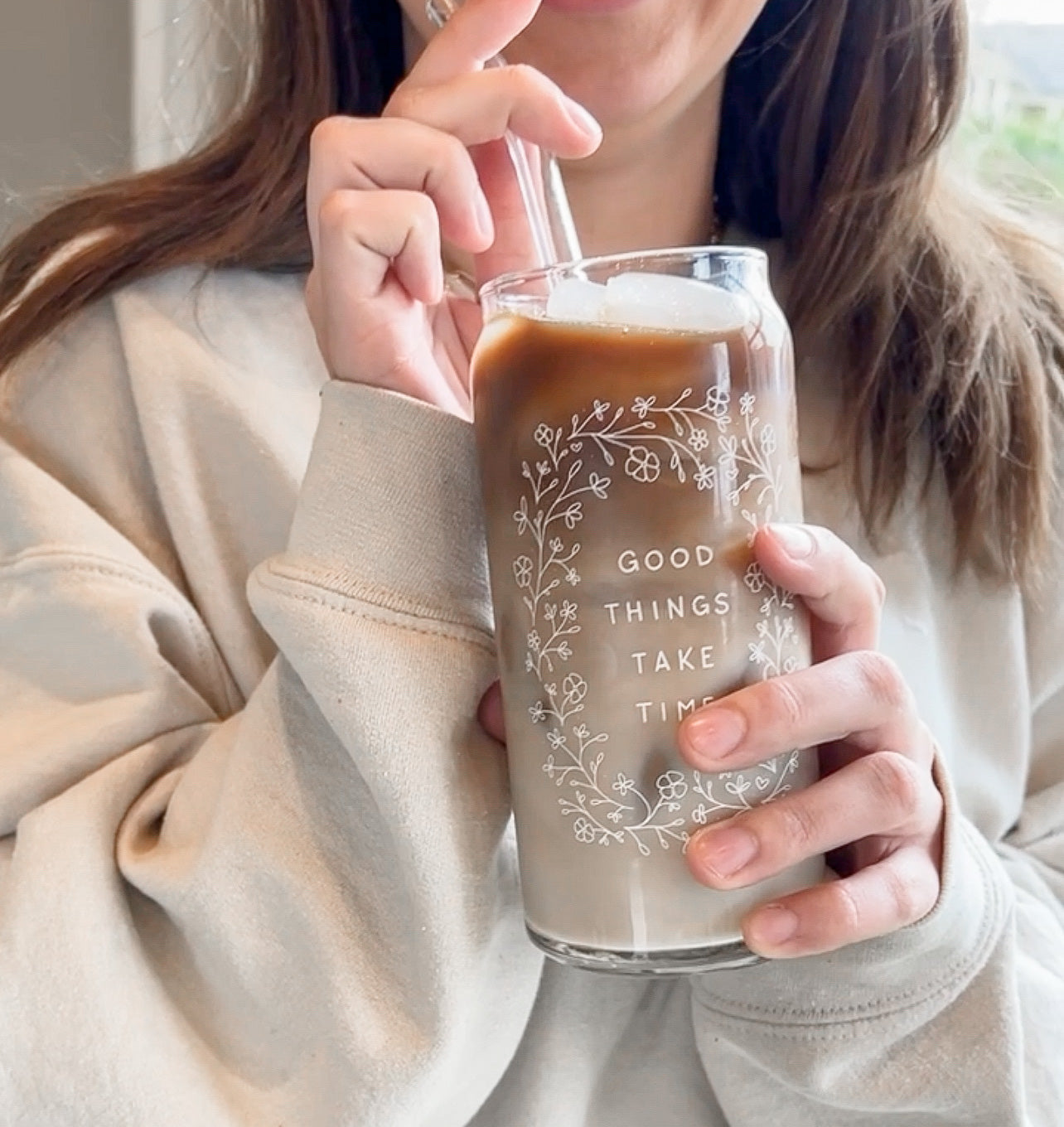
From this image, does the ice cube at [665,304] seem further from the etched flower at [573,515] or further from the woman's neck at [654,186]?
the woman's neck at [654,186]

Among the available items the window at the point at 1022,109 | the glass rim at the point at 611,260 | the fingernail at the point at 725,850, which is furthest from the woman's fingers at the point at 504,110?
the window at the point at 1022,109

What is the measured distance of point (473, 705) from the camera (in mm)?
624

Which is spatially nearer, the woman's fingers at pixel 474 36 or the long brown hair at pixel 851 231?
the woman's fingers at pixel 474 36

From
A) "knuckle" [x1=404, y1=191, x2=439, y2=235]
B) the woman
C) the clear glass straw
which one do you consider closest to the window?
the woman

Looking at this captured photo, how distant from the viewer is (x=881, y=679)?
565 mm

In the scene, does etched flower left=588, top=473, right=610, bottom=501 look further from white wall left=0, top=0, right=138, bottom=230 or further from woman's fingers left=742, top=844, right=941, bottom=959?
white wall left=0, top=0, right=138, bottom=230

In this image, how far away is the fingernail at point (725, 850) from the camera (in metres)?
0.51

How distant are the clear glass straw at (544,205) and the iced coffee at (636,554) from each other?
0.13 metres

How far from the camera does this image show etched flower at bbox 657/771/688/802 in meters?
0.52

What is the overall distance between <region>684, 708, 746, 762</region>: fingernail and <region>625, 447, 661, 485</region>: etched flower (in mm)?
93

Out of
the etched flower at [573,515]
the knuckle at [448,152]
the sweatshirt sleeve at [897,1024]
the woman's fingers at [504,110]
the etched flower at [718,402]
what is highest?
the woman's fingers at [504,110]

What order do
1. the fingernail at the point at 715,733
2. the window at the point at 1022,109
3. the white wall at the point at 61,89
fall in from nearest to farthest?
the fingernail at the point at 715,733
the window at the point at 1022,109
the white wall at the point at 61,89

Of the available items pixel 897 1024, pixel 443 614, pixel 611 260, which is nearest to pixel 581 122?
pixel 611 260

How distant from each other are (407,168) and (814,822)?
1.12 ft
